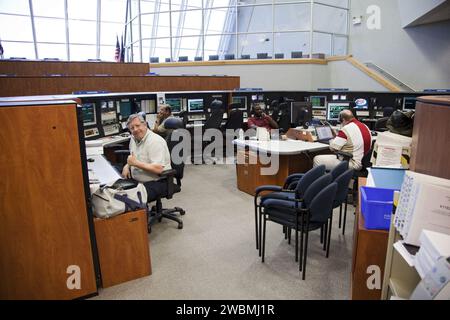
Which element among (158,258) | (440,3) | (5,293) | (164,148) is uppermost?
(440,3)

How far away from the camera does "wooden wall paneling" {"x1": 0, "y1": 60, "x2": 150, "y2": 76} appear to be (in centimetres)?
627

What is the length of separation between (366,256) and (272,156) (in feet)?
7.73

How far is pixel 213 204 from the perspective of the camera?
4211 mm

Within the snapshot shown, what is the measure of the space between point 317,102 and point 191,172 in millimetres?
2693

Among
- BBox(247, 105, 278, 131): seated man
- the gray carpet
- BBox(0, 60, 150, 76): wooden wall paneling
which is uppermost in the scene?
BBox(0, 60, 150, 76): wooden wall paneling

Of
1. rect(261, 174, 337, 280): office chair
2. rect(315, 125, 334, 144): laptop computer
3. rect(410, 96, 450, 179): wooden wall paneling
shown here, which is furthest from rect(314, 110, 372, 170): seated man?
rect(410, 96, 450, 179): wooden wall paneling

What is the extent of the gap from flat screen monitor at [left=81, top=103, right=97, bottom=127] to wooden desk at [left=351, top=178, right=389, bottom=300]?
3.45m

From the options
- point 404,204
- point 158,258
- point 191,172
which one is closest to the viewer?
point 404,204

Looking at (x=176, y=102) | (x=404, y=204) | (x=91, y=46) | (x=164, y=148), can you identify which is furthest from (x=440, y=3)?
(x=91, y=46)

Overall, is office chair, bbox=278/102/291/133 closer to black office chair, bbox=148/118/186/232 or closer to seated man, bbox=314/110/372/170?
seated man, bbox=314/110/372/170

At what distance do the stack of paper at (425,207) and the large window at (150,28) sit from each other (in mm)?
8517

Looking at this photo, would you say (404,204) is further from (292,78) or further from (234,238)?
(292,78)

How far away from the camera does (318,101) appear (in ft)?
20.9

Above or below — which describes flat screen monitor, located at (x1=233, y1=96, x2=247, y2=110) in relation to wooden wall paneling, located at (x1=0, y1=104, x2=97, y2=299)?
above
